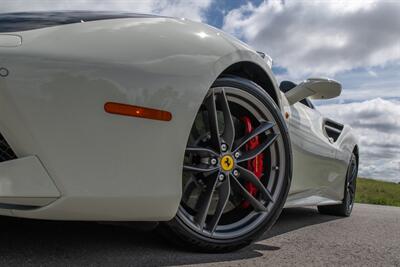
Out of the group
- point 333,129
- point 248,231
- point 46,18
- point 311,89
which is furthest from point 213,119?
point 333,129

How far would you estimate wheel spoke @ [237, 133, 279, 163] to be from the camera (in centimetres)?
237

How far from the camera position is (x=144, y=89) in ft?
6.15

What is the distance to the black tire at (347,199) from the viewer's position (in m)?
4.46

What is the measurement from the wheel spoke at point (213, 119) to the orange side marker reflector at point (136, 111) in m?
0.32

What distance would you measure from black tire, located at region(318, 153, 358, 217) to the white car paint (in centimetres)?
276

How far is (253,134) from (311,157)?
3.47 feet

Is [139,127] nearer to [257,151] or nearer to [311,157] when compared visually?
[257,151]

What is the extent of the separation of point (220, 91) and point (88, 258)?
3.04 ft

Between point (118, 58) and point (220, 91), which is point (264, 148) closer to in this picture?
point (220, 91)

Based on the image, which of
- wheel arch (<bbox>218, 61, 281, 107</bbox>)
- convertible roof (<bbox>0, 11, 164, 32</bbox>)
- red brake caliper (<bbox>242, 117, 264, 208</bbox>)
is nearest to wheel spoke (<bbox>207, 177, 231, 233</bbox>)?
red brake caliper (<bbox>242, 117, 264, 208</bbox>)

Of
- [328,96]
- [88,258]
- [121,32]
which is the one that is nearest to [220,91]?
[121,32]

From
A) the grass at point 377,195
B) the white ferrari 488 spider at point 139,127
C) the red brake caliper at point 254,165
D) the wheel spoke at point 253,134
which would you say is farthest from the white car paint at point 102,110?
the grass at point 377,195

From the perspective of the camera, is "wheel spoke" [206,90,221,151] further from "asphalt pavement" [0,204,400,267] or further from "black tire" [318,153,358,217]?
"black tire" [318,153,358,217]

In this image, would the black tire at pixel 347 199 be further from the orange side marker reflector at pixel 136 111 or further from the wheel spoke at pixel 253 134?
the orange side marker reflector at pixel 136 111
